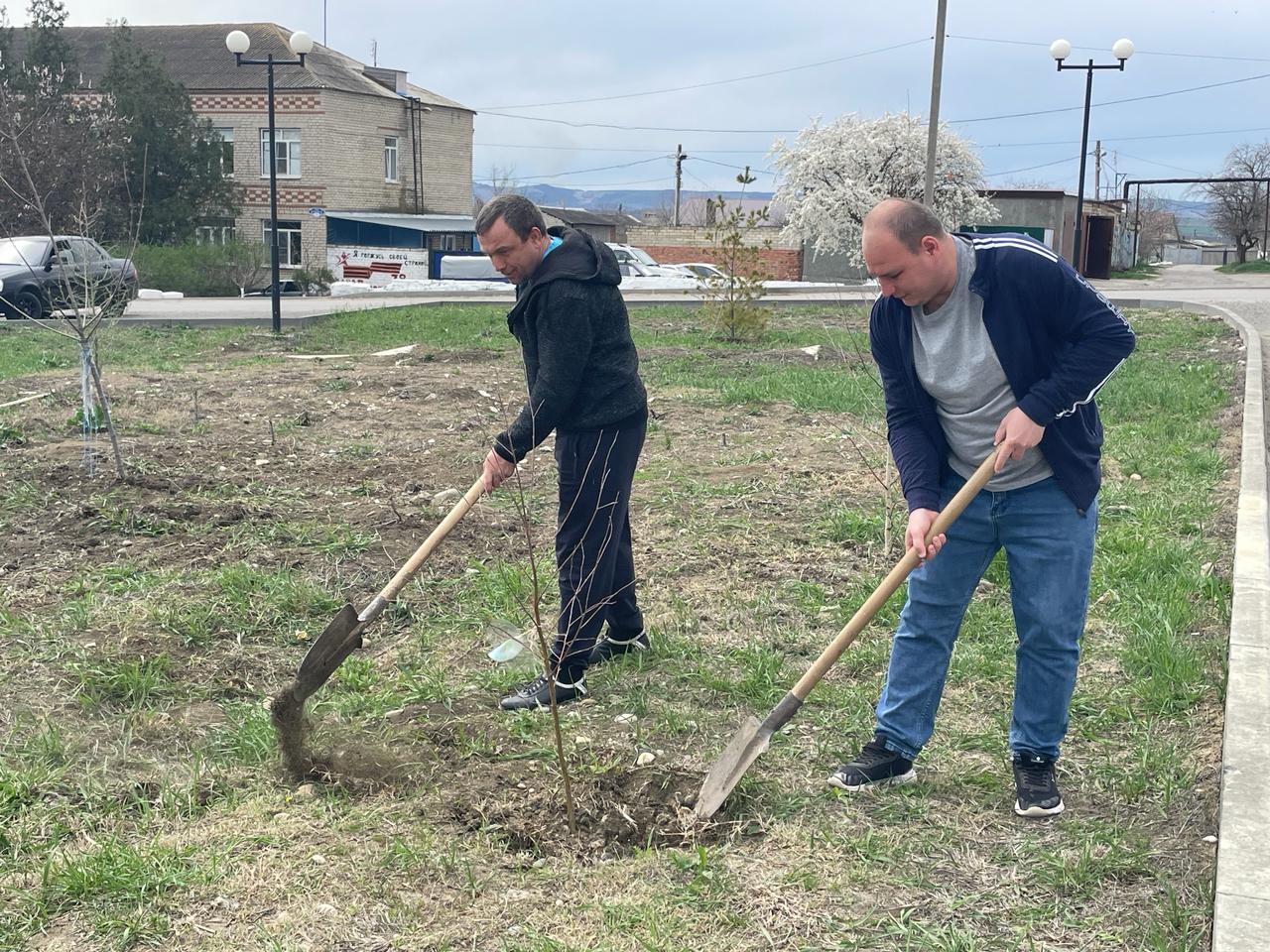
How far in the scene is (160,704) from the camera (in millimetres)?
4066

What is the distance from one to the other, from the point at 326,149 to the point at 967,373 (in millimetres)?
41499

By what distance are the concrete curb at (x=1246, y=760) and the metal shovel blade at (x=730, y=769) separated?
112 centimetres

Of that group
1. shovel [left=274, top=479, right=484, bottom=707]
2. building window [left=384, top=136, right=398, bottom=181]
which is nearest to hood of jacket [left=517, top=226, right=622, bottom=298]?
shovel [left=274, top=479, right=484, bottom=707]

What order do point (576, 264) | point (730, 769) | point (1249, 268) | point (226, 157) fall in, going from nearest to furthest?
point (730, 769) < point (576, 264) < point (226, 157) < point (1249, 268)

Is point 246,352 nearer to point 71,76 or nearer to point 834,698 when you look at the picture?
point 834,698

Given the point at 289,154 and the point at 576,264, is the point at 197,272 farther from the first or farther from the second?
the point at 576,264

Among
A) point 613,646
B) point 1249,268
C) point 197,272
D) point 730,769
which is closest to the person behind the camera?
point 730,769

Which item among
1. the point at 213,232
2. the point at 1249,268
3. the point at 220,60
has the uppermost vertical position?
the point at 220,60

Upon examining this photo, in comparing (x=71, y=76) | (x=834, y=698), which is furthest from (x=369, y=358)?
(x=71, y=76)

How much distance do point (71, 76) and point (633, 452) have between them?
138ft

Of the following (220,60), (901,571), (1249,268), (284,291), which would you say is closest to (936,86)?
(901,571)

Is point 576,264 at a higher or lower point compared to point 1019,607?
higher

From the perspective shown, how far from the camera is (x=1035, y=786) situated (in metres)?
3.28

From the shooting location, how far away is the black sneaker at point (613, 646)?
14.5 feet
